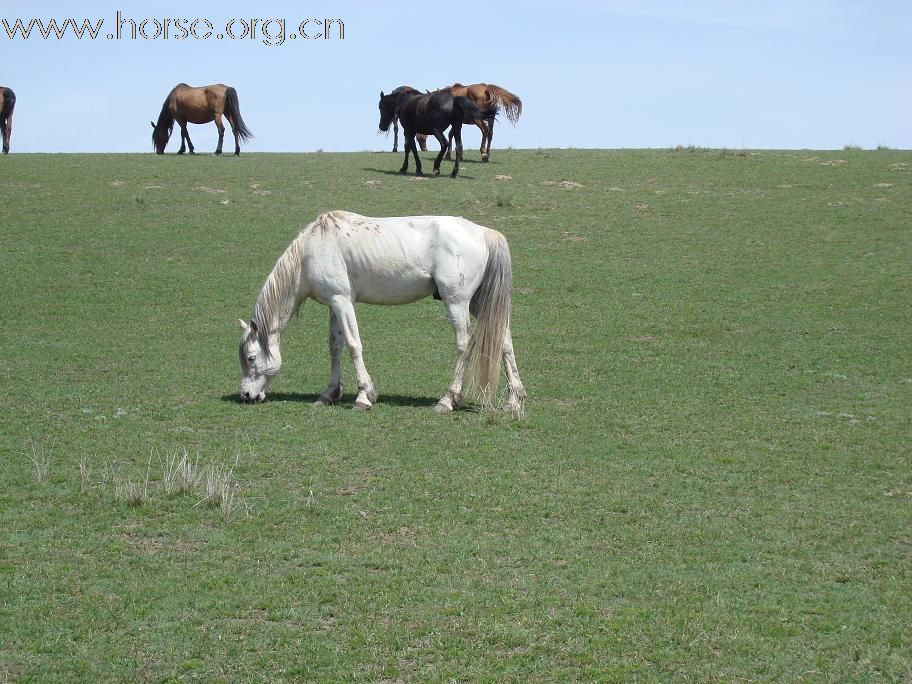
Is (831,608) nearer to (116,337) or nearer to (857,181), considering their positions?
(116,337)

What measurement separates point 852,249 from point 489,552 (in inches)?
582

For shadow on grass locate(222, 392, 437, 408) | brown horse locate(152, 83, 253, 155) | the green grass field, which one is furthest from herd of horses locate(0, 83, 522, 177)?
shadow on grass locate(222, 392, 437, 408)

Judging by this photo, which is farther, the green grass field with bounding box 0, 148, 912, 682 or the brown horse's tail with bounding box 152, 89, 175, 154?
the brown horse's tail with bounding box 152, 89, 175, 154

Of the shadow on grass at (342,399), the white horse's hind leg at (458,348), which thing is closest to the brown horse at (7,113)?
the shadow on grass at (342,399)

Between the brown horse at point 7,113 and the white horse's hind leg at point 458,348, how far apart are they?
22.2 meters

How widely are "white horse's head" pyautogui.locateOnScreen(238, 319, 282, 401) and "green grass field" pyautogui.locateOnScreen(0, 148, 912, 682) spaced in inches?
10.7

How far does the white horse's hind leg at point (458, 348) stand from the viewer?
10117 millimetres

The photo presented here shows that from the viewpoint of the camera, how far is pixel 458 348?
1016 centimetres

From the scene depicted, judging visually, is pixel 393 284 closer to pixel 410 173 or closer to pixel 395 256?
pixel 395 256

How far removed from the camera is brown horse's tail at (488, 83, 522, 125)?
82.9ft

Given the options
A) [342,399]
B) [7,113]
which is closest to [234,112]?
[7,113]

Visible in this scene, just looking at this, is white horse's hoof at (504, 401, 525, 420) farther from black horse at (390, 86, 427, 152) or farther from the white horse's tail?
black horse at (390, 86, 427, 152)

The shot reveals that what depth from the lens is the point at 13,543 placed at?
6.59 m

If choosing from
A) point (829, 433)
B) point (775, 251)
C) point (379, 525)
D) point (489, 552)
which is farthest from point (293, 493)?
point (775, 251)
